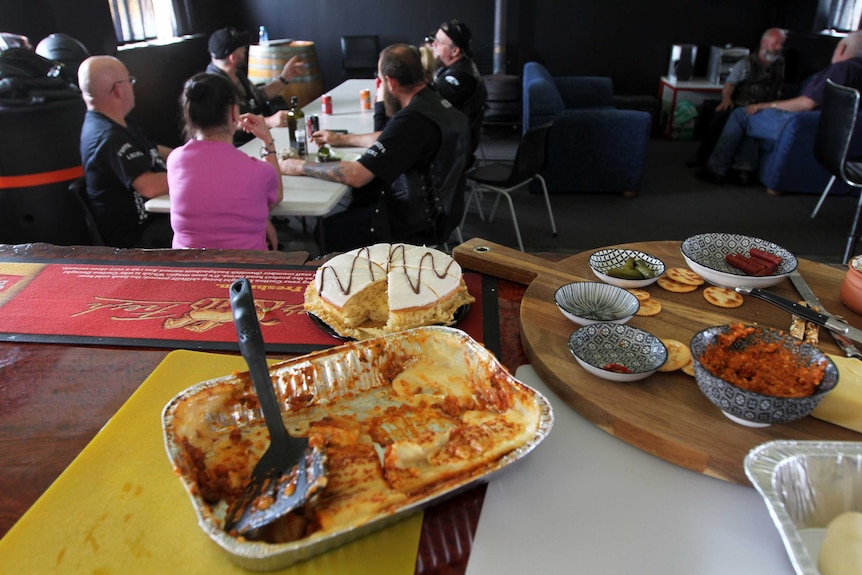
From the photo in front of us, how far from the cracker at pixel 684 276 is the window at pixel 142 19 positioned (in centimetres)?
512

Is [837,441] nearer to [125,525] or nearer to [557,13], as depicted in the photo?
[125,525]

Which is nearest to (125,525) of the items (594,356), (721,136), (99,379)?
(99,379)

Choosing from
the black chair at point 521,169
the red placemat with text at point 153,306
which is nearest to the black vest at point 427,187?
the black chair at point 521,169

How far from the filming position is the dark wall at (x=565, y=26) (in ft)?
21.2

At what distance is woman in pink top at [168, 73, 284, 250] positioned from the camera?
195cm

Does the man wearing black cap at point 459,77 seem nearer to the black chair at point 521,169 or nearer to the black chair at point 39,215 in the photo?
the black chair at point 521,169

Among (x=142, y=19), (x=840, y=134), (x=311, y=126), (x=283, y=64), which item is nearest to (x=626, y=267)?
(x=311, y=126)

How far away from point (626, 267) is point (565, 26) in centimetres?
627

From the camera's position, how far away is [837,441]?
32.6 inches

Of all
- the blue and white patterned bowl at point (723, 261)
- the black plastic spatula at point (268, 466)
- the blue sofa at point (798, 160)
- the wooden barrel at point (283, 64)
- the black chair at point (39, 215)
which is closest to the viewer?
the black plastic spatula at point (268, 466)

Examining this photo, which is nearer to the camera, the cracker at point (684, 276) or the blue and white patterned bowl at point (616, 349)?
the blue and white patterned bowl at point (616, 349)

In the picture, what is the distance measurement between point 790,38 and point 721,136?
226 centimetres

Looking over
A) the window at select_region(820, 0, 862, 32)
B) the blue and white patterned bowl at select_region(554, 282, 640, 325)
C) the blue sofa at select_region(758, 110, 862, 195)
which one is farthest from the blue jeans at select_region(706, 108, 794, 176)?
the blue and white patterned bowl at select_region(554, 282, 640, 325)

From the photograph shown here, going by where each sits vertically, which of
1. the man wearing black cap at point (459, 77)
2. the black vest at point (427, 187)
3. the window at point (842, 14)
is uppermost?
the window at point (842, 14)
